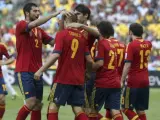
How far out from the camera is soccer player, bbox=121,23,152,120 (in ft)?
39.1

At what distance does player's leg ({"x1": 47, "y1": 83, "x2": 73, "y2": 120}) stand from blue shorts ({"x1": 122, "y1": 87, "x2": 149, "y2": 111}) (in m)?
2.15

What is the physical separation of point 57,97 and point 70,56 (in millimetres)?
718

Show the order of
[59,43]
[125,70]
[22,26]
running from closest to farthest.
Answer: [59,43] → [22,26] → [125,70]

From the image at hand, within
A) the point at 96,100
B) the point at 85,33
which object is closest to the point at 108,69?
the point at 96,100

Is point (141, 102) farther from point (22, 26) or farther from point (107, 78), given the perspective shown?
point (22, 26)

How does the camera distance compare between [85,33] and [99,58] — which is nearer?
[85,33]

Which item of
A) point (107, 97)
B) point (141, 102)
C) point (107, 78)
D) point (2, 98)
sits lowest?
point (141, 102)

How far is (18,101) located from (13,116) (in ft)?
13.4

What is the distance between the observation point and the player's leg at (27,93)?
1122cm

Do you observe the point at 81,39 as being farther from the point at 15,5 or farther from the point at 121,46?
the point at 15,5

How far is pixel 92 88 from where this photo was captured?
1128cm

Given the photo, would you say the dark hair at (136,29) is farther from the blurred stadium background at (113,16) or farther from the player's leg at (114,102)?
the blurred stadium background at (113,16)

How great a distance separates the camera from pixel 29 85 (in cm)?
1124

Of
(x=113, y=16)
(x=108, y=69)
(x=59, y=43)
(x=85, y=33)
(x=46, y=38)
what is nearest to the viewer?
(x=59, y=43)
